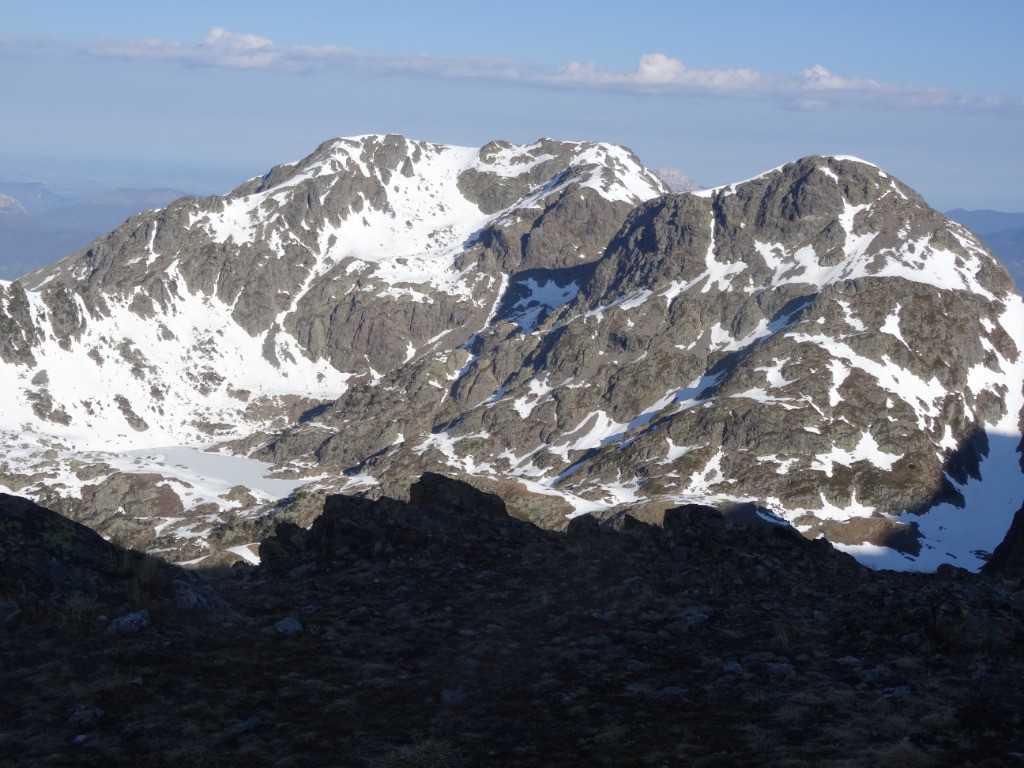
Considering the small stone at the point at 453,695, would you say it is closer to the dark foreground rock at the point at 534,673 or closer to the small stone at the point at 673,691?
the dark foreground rock at the point at 534,673

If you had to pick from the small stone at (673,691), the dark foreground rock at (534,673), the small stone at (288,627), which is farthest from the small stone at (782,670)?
the small stone at (288,627)

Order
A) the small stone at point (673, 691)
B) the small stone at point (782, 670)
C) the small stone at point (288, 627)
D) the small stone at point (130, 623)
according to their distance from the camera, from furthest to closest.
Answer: the small stone at point (288, 627)
the small stone at point (130, 623)
the small stone at point (782, 670)
the small stone at point (673, 691)

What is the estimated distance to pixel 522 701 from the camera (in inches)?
527

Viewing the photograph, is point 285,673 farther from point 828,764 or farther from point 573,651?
point 828,764

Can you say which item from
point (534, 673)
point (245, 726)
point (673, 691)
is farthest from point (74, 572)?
point (673, 691)

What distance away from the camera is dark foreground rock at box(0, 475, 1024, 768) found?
11367 millimetres

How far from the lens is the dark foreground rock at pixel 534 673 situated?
1137 centimetres

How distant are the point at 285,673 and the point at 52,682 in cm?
334

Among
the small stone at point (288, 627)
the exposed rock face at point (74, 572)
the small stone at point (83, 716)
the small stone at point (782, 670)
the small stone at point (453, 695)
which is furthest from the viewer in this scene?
the small stone at point (288, 627)

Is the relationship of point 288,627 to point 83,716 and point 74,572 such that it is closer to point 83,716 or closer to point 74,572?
point 74,572

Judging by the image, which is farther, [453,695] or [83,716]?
[453,695]

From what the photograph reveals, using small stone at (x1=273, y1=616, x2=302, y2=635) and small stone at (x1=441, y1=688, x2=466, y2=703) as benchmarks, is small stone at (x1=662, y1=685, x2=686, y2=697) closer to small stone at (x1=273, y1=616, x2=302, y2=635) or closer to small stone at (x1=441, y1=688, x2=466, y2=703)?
small stone at (x1=441, y1=688, x2=466, y2=703)

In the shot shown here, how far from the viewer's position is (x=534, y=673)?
1460 cm

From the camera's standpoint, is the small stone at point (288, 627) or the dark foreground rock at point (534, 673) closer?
the dark foreground rock at point (534, 673)
